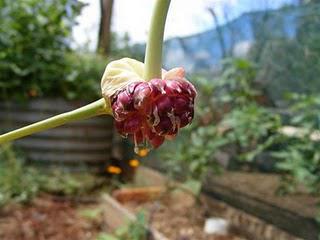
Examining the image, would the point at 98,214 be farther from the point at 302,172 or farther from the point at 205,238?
the point at 302,172

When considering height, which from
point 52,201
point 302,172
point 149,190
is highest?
point 302,172

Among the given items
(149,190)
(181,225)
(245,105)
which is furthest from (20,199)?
(245,105)

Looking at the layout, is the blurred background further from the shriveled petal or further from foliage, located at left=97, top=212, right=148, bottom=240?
the shriveled petal

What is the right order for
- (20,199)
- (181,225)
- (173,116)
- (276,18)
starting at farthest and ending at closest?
(20,199) → (181,225) → (276,18) → (173,116)

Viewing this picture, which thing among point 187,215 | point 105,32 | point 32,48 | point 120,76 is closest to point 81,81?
point 32,48

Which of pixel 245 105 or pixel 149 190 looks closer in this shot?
pixel 245 105

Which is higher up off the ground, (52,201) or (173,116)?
(173,116)

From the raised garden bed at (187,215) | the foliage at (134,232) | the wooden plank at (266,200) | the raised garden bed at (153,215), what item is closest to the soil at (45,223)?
the raised garden bed at (153,215)

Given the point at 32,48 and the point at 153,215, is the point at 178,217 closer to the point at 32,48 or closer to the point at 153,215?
the point at 153,215

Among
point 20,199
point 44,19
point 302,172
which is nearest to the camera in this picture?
point 302,172
